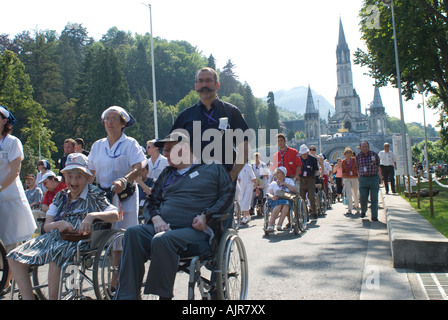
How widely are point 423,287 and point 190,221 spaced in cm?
263

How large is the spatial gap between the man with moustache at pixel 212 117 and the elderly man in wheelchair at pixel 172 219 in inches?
17.1

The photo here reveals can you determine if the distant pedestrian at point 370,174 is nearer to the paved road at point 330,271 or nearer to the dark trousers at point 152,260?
the paved road at point 330,271

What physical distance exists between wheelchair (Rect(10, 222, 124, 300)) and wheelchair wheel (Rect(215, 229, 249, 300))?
3.70 ft

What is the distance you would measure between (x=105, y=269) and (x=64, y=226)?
1.86 feet

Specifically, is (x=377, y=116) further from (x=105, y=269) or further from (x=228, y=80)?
(x=105, y=269)

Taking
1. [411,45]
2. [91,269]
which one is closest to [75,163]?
[91,269]

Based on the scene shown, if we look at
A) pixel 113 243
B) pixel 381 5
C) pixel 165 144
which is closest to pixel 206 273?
pixel 113 243

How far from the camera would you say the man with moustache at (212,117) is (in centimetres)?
501

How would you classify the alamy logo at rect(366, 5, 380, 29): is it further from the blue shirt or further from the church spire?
the church spire

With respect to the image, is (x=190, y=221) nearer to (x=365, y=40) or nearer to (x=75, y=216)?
(x=75, y=216)

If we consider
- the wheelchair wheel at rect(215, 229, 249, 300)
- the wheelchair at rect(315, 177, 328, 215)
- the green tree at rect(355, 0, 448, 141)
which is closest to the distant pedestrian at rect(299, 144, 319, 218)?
the wheelchair at rect(315, 177, 328, 215)

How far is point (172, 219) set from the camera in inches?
173

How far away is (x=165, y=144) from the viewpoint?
15.1 feet

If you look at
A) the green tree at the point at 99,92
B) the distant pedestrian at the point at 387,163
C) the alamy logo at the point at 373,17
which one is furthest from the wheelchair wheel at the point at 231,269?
the green tree at the point at 99,92
